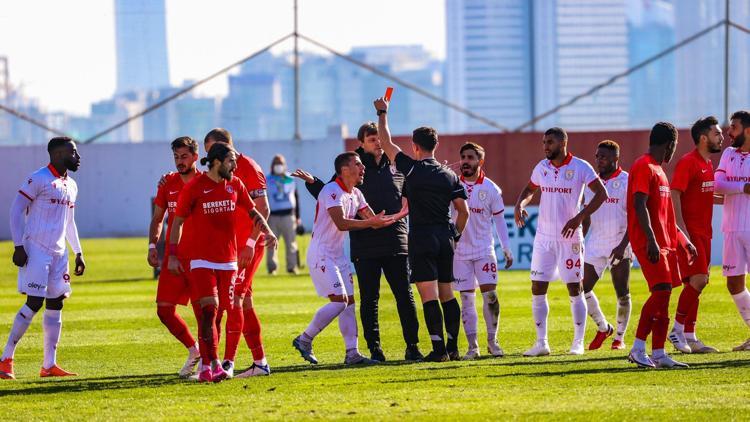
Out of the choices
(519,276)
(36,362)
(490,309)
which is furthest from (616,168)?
(519,276)

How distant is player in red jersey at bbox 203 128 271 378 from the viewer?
34.8 ft

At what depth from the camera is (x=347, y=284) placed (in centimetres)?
1215

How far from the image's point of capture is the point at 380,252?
1223 centimetres

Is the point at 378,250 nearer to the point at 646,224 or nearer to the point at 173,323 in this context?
the point at 173,323

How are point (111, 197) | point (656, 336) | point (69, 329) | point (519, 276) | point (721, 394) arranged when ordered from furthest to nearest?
point (111, 197)
point (519, 276)
point (69, 329)
point (656, 336)
point (721, 394)

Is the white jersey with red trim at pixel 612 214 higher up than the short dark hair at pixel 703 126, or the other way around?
the short dark hair at pixel 703 126

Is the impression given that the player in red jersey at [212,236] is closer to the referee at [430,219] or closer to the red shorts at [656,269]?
the referee at [430,219]

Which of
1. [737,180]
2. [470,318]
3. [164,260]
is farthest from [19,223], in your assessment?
[737,180]

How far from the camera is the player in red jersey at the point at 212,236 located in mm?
10328

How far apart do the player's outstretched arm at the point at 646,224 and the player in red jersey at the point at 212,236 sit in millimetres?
2958

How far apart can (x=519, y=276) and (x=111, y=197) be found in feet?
48.7

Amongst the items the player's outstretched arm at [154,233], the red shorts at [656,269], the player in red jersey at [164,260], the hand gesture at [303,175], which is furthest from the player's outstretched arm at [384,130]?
the red shorts at [656,269]

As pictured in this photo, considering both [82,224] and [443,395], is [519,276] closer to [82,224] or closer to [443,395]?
[443,395]

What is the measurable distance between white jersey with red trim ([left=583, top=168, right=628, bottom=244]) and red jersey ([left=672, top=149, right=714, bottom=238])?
146cm
